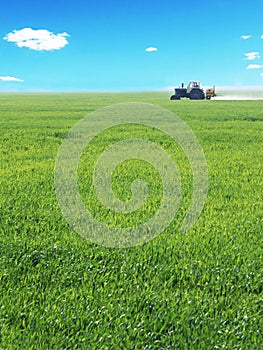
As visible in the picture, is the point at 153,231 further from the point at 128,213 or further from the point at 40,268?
the point at 40,268

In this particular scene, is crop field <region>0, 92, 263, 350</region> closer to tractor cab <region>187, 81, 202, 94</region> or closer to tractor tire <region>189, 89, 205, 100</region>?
tractor cab <region>187, 81, 202, 94</region>

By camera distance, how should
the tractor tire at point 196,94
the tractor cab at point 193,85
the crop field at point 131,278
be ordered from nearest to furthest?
the crop field at point 131,278 < the tractor cab at point 193,85 < the tractor tire at point 196,94

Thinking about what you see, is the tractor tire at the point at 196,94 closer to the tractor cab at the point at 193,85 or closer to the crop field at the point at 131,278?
the tractor cab at the point at 193,85

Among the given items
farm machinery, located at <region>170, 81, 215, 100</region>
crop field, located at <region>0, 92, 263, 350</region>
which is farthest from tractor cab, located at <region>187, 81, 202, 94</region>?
crop field, located at <region>0, 92, 263, 350</region>

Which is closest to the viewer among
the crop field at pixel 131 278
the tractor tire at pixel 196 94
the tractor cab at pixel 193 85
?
the crop field at pixel 131 278

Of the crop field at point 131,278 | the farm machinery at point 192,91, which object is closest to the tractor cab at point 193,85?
the farm machinery at point 192,91

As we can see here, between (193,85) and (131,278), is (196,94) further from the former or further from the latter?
(131,278)

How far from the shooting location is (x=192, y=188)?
21.9ft

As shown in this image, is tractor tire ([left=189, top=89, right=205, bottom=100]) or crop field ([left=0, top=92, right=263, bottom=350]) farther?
tractor tire ([left=189, top=89, right=205, bottom=100])

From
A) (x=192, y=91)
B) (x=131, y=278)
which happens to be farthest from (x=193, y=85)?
(x=131, y=278)

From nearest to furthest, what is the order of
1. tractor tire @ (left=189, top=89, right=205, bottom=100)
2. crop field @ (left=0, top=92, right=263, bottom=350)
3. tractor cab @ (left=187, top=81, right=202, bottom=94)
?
crop field @ (left=0, top=92, right=263, bottom=350) → tractor cab @ (left=187, top=81, right=202, bottom=94) → tractor tire @ (left=189, top=89, right=205, bottom=100)

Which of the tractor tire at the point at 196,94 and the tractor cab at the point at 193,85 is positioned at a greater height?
the tractor cab at the point at 193,85

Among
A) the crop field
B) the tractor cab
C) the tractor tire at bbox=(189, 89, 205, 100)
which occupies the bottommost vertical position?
the crop field

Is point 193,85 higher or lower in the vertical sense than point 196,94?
higher
